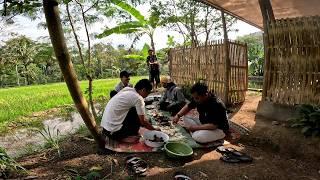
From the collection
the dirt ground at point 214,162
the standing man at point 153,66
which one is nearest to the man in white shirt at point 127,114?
the dirt ground at point 214,162

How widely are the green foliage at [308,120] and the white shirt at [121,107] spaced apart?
2.63 m

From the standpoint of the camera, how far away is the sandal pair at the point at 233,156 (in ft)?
14.5

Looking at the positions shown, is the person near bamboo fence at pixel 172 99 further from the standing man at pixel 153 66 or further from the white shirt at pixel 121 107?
the standing man at pixel 153 66

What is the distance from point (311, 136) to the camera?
4.96 metres

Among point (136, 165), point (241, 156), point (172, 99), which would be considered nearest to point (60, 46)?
point (136, 165)

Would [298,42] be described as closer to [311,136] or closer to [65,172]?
[311,136]

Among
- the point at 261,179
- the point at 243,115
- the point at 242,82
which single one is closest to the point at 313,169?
the point at 261,179

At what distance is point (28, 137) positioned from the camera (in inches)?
315

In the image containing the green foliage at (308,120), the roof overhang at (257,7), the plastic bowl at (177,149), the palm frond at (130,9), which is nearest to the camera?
the plastic bowl at (177,149)

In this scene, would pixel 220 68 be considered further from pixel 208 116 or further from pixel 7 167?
pixel 7 167

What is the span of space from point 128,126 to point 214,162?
1.59 m

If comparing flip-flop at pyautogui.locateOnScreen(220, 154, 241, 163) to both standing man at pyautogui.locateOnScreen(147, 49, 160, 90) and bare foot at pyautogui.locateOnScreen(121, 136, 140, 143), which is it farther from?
standing man at pyautogui.locateOnScreen(147, 49, 160, 90)

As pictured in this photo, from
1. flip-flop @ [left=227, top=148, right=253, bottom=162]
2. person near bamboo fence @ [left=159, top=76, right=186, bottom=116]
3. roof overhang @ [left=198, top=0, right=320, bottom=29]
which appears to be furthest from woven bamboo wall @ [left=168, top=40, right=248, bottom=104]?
flip-flop @ [left=227, top=148, right=253, bottom=162]

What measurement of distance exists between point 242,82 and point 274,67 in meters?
2.49
